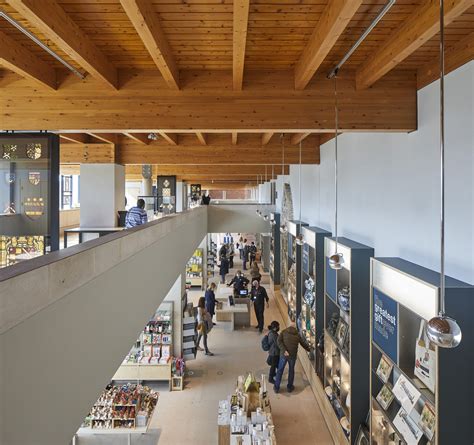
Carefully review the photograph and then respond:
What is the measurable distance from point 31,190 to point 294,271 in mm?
7993

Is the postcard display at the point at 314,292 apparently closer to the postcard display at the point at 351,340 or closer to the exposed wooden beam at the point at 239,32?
the postcard display at the point at 351,340

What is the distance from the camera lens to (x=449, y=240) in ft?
13.9

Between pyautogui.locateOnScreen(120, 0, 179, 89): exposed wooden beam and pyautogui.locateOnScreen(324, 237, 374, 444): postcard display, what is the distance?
348cm

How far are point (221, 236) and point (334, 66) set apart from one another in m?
29.4

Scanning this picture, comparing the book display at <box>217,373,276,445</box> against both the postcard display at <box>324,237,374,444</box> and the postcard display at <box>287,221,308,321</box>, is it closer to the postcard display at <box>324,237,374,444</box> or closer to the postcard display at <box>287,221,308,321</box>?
the postcard display at <box>324,237,374,444</box>

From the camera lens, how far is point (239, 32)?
348 centimetres

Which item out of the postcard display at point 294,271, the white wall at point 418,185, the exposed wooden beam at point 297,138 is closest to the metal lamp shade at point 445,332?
the white wall at point 418,185

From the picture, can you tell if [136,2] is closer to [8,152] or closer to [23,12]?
[23,12]

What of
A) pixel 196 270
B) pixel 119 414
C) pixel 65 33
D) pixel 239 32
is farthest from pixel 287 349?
pixel 196 270

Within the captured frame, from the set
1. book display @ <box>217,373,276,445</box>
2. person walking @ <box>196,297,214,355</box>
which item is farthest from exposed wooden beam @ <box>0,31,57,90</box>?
person walking @ <box>196,297,214,355</box>

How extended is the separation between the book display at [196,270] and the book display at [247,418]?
11157mm

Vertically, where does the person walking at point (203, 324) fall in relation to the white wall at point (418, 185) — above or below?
below

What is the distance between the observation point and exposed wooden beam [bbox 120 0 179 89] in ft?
10.6

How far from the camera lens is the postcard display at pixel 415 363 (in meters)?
3.69
